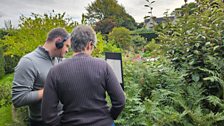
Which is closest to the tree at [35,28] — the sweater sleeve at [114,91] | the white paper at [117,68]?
the white paper at [117,68]

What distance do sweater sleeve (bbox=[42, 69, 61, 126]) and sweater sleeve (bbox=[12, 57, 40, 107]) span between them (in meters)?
0.38

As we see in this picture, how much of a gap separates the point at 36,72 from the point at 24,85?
15 cm

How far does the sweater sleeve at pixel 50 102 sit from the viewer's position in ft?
7.02

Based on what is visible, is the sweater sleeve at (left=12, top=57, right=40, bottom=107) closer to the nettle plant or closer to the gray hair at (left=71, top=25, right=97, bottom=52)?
the gray hair at (left=71, top=25, right=97, bottom=52)

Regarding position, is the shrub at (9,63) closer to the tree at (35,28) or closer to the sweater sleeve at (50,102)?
the tree at (35,28)

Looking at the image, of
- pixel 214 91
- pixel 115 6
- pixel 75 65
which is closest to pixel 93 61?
pixel 75 65

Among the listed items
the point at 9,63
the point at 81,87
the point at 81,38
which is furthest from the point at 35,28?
the point at 9,63

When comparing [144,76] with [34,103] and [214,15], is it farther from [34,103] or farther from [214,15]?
[34,103]

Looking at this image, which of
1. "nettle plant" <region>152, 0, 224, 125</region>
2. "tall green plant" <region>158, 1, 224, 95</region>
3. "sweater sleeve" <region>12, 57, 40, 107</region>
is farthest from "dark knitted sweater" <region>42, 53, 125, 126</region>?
"tall green plant" <region>158, 1, 224, 95</region>

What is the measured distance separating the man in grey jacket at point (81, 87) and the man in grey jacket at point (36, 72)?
412 millimetres

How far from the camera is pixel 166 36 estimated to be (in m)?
3.74

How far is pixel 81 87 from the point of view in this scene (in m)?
2.12

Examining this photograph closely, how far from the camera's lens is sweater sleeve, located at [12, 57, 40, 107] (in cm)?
255

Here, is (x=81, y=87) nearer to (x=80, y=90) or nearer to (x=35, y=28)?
(x=80, y=90)
